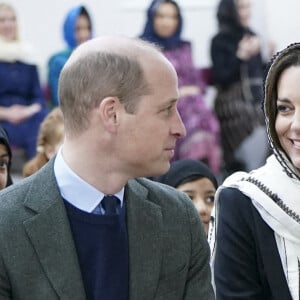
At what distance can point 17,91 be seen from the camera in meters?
7.50

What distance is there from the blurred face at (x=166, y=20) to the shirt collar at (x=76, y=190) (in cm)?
507

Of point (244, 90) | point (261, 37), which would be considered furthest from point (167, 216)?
point (261, 37)

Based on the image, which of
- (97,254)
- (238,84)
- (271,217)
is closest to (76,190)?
(97,254)

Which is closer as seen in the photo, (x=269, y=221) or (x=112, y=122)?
(x=112, y=122)

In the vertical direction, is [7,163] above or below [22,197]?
below

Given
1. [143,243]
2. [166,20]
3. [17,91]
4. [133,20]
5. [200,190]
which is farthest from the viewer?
[133,20]

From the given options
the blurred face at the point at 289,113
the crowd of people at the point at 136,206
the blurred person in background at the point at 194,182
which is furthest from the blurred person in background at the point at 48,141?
the blurred face at the point at 289,113

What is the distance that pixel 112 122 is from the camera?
2684mm

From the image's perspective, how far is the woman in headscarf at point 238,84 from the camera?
27.1 ft

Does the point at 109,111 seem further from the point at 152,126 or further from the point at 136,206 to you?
the point at 136,206

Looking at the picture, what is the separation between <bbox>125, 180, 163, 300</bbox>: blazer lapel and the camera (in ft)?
9.03

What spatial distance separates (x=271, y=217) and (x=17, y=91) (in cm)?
450

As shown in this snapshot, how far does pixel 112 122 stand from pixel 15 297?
0.53 m

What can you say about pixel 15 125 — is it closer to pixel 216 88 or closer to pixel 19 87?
pixel 19 87
